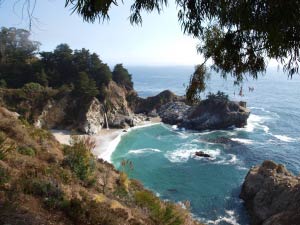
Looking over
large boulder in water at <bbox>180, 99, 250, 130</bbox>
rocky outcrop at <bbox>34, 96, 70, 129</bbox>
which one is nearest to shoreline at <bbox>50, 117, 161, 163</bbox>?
rocky outcrop at <bbox>34, 96, 70, 129</bbox>

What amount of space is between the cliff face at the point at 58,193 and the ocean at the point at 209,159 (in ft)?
36.0

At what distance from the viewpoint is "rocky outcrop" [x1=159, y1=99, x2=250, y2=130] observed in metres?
63.6

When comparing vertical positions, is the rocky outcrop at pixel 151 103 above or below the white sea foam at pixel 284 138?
above

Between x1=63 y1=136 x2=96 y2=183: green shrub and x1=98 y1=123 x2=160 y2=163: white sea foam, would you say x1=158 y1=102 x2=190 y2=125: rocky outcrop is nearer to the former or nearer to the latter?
x1=98 y1=123 x2=160 y2=163: white sea foam

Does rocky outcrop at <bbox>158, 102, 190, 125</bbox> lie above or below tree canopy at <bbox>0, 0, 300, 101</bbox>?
below

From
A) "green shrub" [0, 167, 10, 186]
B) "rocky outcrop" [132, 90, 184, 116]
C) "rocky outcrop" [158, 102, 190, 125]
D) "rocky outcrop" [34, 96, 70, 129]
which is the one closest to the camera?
"green shrub" [0, 167, 10, 186]

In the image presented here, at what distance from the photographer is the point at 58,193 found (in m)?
9.12

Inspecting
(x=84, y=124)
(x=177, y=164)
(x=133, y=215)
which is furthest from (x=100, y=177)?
(x=84, y=124)

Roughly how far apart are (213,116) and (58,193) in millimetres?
57599

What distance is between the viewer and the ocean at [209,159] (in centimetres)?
3069

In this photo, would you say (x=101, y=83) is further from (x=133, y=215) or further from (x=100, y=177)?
(x=133, y=215)

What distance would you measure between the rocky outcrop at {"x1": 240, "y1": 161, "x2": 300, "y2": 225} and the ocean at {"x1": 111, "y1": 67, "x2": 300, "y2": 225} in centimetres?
123

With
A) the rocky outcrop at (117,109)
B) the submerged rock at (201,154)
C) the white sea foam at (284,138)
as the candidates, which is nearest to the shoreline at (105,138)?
the rocky outcrop at (117,109)

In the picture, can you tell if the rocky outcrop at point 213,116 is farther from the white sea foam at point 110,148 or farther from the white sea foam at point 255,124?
the white sea foam at point 110,148
